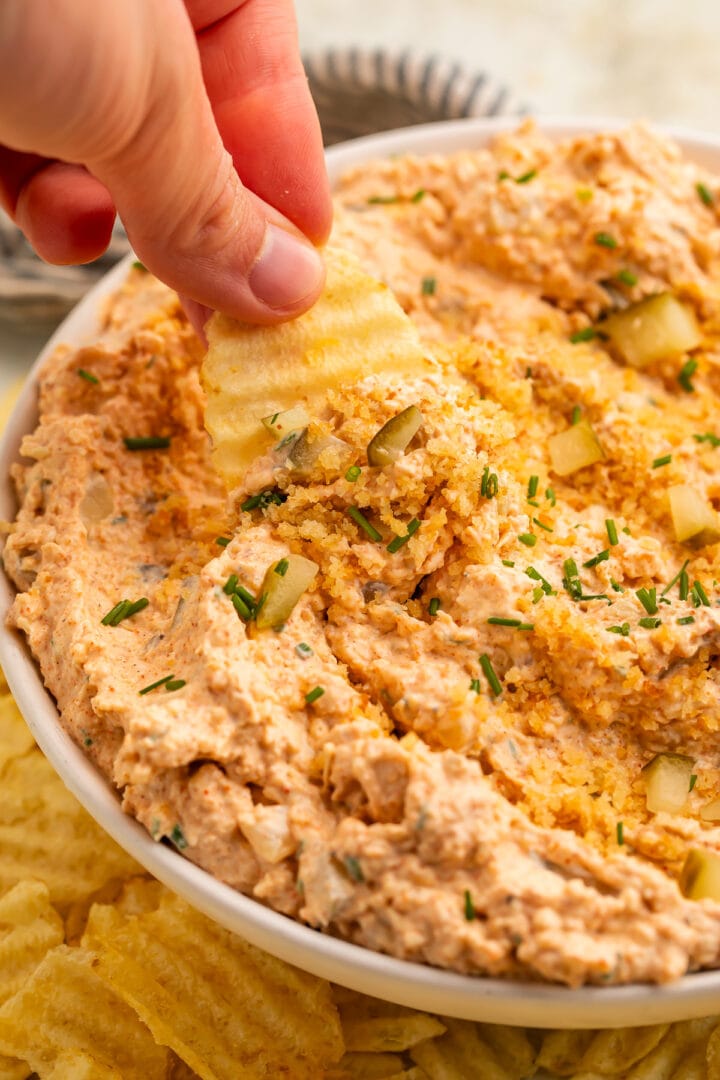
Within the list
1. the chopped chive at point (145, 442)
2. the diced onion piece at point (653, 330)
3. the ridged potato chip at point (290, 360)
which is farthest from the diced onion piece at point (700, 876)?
the chopped chive at point (145, 442)

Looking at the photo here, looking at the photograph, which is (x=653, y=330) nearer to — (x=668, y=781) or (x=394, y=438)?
(x=394, y=438)

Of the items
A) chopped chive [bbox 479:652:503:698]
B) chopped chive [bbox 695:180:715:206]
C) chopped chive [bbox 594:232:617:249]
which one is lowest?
chopped chive [bbox 479:652:503:698]

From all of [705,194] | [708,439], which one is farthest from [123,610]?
[705,194]

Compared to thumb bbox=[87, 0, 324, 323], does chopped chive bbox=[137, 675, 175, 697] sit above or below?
below

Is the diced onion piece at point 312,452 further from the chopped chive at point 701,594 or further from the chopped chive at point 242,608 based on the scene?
the chopped chive at point 701,594

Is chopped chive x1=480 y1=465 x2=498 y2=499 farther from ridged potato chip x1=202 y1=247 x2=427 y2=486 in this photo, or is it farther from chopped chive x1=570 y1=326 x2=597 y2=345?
chopped chive x1=570 y1=326 x2=597 y2=345

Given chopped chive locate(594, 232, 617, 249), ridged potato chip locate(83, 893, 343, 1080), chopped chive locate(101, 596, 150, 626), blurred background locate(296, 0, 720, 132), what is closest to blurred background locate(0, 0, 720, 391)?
blurred background locate(296, 0, 720, 132)
